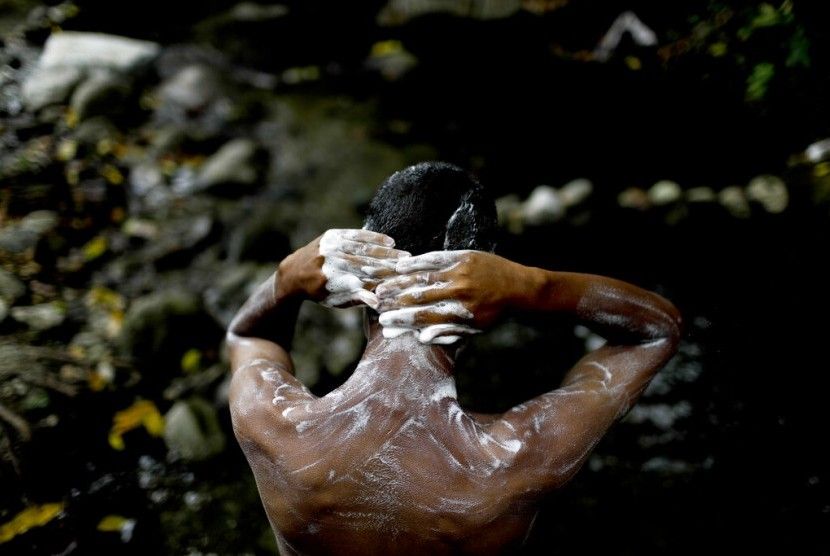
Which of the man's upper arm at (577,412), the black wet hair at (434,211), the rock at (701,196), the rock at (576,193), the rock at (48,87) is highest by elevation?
the black wet hair at (434,211)

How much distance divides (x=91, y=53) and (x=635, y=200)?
5135 mm

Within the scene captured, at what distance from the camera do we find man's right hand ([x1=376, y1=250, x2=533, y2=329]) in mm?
1896

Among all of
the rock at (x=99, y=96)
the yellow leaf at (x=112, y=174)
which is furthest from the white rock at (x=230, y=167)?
the rock at (x=99, y=96)

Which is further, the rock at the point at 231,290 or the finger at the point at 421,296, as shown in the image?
the rock at the point at 231,290

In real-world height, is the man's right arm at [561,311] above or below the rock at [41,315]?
above

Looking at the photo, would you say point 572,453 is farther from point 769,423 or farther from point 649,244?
point 649,244

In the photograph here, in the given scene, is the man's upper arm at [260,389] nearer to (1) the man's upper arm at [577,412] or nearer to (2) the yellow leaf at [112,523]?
(1) the man's upper arm at [577,412]

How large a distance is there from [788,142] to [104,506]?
203 inches

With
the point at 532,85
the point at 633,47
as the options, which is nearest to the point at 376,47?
the point at 532,85

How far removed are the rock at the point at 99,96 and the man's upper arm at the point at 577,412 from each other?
4.98m

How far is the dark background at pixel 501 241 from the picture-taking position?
331 cm

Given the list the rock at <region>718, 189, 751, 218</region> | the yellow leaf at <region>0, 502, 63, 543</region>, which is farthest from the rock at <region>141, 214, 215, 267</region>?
the rock at <region>718, 189, 751, 218</region>

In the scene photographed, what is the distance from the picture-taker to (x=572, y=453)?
6.25ft

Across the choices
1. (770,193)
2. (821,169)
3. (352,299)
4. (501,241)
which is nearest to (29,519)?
(352,299)
